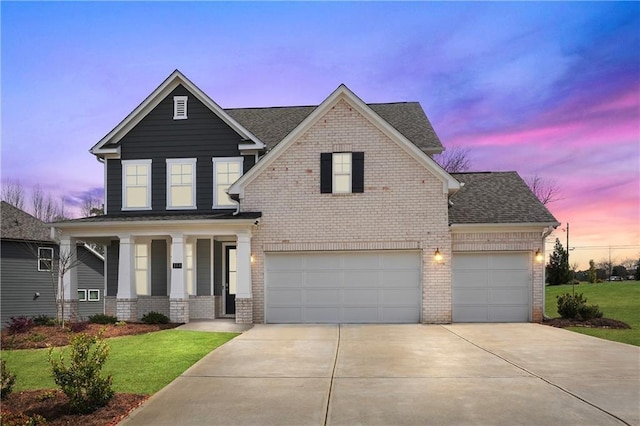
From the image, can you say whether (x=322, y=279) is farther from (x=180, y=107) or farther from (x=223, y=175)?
(x=180, y=107)

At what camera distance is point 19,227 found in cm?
2677

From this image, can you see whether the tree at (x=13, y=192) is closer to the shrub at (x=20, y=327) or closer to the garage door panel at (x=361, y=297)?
the shrub at (x=20, y=327)

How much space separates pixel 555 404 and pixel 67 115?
32978 millimetres

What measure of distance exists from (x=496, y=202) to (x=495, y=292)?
3.41m

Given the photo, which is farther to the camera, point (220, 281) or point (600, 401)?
point (220, 281)

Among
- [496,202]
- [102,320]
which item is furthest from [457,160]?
[102,320]

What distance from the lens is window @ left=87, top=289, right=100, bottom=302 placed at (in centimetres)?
3066

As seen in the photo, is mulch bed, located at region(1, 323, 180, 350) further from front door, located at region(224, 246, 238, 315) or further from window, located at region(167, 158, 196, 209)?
window, located at region(167, 158, 196, 209)

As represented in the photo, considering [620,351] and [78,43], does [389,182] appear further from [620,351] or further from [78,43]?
[78,43]

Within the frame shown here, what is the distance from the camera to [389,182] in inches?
614

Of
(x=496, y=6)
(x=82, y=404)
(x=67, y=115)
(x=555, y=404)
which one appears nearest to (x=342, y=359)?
(x=555, y=404)

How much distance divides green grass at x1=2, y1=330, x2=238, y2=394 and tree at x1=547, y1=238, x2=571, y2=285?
34.7 metres

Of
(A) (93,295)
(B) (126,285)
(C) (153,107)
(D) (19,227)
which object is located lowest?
(A) (93,295)

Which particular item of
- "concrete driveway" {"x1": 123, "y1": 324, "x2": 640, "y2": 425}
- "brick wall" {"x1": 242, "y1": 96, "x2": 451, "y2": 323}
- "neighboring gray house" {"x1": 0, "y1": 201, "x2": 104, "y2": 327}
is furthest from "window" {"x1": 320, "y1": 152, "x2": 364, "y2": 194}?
"neighboring gray house" {"x1": 0, "y1": 201, "x2": 104, "y2": 327}
